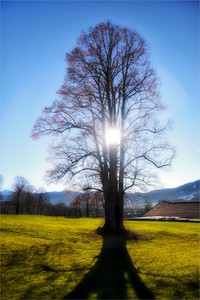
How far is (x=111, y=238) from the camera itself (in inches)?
590

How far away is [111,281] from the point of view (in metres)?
7.67

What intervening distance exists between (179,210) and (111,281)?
33563 mm

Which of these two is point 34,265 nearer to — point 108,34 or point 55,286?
point 55,286

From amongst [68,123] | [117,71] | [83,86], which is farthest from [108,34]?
[68,123]

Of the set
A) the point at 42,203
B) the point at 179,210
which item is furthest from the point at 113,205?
the point at 42,203

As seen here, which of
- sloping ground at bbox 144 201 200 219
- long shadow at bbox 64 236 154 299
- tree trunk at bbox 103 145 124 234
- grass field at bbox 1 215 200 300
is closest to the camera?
long shadow at bbox 64 236 154 299

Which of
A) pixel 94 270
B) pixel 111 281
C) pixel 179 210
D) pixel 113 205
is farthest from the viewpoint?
pixel 179 210

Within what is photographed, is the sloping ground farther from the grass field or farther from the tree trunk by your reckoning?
the grass field

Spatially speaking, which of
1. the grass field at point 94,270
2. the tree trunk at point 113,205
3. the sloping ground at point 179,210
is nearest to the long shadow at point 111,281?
the grass field at point 94,270

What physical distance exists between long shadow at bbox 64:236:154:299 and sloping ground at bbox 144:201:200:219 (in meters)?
27.6

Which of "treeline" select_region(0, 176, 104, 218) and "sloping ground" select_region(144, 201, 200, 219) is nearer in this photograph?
"treeline" select_region(0, 176, 104, 218)

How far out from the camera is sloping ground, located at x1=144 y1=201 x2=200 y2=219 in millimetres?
35919

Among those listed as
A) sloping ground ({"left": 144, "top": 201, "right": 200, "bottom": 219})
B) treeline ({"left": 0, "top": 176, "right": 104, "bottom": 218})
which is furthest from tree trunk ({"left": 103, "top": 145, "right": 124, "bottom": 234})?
sloping ground ({"left": 144, "top": 201, "right": 200, "bottom": 219})

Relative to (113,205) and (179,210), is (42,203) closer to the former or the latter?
(179,210)
